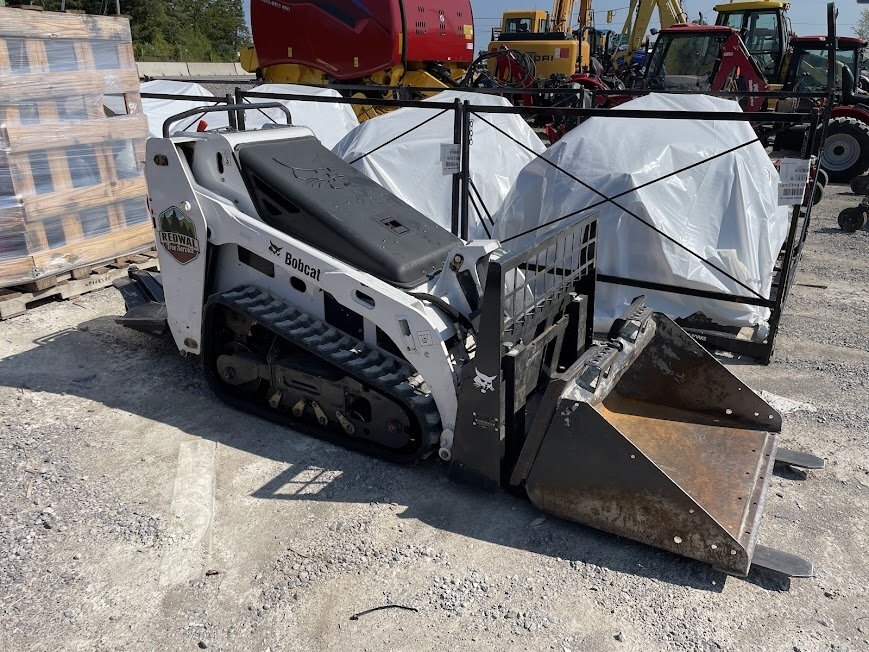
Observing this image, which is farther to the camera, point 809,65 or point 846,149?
point 809,65

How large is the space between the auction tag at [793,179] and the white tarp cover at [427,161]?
8.98 ft

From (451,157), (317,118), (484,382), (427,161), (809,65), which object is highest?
(809,65)

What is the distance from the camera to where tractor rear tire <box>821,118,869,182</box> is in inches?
460

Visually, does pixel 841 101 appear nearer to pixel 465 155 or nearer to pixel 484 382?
pixel 465 155

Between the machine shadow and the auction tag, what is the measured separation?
282 cm

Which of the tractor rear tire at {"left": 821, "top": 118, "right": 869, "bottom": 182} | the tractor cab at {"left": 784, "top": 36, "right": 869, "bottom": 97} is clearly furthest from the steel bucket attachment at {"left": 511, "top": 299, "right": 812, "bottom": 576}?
the tractor cab at {"left": 784, "top": 36, "right": 869, "bottom": 97}

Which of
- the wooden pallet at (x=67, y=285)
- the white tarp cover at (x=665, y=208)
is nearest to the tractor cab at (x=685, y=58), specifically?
the white tarp cover at (x=665, y=208)

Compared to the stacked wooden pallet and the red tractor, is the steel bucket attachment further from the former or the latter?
the red tractor

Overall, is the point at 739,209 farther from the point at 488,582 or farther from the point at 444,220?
the point at 488,582

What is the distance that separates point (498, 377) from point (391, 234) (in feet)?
4.04

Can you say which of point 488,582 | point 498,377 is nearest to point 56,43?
Result: point 498,377

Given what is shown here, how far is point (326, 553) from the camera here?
324 centimetres

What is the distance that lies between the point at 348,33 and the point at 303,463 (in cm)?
1029

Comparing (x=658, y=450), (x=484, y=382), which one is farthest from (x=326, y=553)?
(x=658, y=450)
